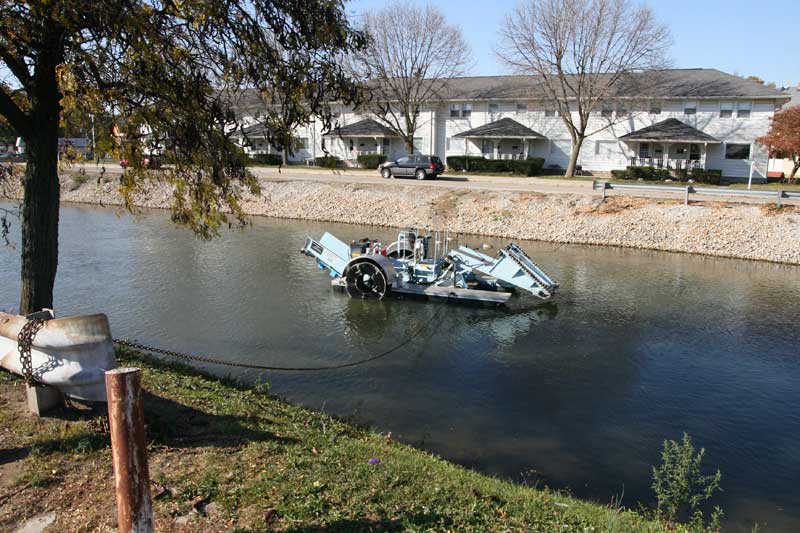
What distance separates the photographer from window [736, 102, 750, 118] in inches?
1633

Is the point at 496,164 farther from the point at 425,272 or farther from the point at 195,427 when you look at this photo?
the point at 195,427

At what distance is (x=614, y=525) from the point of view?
6133mm

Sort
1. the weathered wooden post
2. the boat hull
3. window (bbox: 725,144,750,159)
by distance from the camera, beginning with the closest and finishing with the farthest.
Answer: the weathered wooden post, the boat hull, window (bbox: 725,144,750,159)

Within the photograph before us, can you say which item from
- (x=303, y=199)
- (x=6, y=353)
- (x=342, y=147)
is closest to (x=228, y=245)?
(x=303, y=199)

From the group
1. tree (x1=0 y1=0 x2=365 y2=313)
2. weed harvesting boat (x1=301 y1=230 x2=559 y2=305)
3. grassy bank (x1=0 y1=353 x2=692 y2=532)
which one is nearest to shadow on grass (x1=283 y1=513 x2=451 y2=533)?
grassy bank (x1=0 y1=353 x2=692 y2=532)

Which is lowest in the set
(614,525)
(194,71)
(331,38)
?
(614,525)

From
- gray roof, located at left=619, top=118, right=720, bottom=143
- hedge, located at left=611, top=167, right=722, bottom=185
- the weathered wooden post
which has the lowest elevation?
the weathered wooden post

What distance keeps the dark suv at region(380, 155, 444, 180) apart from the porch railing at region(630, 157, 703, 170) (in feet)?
45.9

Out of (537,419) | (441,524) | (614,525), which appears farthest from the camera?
(537,419)

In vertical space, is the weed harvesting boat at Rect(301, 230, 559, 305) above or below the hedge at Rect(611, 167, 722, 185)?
below

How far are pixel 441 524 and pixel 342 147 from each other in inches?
1984

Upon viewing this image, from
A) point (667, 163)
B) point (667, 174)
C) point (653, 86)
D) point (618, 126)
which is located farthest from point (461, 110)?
point (667, 174)

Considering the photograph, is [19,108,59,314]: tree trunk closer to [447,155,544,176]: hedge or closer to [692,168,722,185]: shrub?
[447,155,544,176]: hedge

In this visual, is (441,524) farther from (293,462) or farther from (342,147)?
(342,147)
